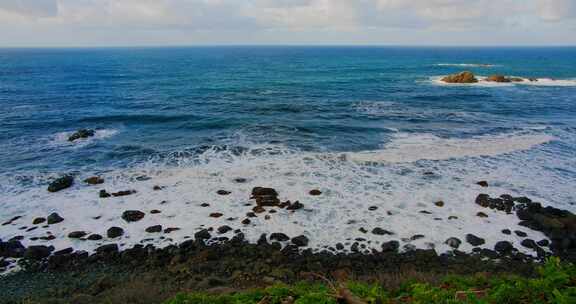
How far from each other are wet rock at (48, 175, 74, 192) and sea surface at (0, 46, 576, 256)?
0.36 m

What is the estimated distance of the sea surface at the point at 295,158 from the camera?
1580 cm

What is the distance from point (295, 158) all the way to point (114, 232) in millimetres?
12508

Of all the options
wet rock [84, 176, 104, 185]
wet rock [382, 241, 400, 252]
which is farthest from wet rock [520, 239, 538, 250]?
wet rock [84, 176, 104, 185]

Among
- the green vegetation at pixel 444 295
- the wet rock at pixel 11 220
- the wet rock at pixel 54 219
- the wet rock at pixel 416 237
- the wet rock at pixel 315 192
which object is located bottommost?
the wet rock at pixel 11 220

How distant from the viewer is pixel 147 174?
68.7ft

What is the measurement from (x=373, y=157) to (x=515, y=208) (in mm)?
9275

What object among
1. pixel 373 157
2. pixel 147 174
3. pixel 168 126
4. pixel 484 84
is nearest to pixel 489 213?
pixel 373 157

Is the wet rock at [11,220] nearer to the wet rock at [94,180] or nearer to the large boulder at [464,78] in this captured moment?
the wet rock at [94,180]

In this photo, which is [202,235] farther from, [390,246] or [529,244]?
[529,244]

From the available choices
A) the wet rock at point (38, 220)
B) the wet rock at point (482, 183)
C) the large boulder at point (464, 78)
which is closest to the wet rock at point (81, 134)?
the wet rock at point (38, 220)

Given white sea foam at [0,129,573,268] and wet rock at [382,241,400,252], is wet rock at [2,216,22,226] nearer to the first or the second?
white sea foam at [0,129,573,268]

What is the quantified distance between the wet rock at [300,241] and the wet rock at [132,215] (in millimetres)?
7663

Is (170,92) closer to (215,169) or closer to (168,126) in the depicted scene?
(168,126)

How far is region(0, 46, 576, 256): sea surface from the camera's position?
15.8m
